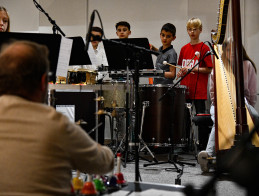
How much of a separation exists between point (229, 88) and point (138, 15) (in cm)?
348

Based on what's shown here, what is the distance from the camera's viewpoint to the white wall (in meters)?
6.08

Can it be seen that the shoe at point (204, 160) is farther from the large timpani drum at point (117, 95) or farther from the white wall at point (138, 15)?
the white wall at point (138, 15)

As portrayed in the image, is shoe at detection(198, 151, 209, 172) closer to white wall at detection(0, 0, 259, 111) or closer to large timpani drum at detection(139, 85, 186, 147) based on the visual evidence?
large timpani drum at detection(139, 85, 186, 147)

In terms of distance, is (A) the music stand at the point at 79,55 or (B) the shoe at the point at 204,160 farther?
(B) the shoe at the point at 204,160

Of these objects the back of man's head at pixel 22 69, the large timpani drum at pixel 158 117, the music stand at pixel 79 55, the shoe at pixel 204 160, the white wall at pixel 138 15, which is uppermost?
the white wall at pixel 138 15

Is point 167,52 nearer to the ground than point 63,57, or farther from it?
farther from it

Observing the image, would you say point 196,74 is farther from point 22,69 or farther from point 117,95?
point 22,69

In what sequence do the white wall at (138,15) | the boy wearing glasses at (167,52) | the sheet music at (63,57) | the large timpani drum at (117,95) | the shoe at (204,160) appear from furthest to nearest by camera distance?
1. the white wall at (138,15)
2. the boy wearing glasses at (167,52)
3. the large timpani drum at (117,95)
4. the shoe at (204,160)
5. the sheet music at (63,57)

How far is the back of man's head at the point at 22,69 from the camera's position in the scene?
126cm

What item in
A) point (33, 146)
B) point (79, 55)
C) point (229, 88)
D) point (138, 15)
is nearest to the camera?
point (33, 146)

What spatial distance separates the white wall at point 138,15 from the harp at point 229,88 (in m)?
2.35

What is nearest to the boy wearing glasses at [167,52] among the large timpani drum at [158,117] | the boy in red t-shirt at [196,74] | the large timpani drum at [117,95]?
the boy in red t-shirt at [196,74]

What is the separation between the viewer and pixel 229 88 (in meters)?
3.68

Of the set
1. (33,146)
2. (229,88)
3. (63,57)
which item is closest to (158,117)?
(229,88)
